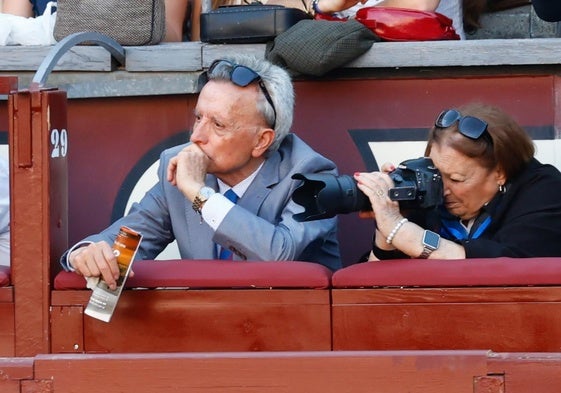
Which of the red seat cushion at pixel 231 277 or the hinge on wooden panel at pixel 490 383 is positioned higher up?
the red seat cushion at pixel 231 277

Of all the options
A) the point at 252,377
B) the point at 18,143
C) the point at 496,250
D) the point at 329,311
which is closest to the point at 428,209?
the point at 496,250

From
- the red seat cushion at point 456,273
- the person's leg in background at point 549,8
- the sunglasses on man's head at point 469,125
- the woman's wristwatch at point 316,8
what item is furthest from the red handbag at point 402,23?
the red seat cushion at point 456,273

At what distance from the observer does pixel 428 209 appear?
12.1 ft

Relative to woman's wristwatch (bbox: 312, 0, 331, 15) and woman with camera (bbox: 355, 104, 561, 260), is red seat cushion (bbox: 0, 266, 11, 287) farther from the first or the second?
woman's wristwatch (bbox: 312, 0, 331, 15)

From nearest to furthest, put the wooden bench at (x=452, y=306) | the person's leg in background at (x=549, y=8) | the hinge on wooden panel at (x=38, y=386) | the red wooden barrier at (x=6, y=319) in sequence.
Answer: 1. the hinge on wooden panel at (x=38, y=386)
2. the wooden bench at (x=452, y=306)
3. the red wooden barrier at (x=6, y=319)
4. the person's leg in background at (x=549, y=8)

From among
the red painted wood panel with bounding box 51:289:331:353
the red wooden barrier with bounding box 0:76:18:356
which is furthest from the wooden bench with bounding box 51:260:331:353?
the red wooden barrier with bounding box 0:76:18:356

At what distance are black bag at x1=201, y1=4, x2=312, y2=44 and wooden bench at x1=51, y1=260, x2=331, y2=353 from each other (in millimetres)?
1308

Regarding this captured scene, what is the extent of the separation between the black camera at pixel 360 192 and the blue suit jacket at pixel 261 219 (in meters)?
0.14

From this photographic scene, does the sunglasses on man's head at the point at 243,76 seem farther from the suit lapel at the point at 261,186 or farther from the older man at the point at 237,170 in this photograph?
the suit lapel at the point at 261,186

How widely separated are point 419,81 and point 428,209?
1.00m

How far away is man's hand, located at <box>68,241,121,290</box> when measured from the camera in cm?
341

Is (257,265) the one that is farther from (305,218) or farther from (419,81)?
(419,81)

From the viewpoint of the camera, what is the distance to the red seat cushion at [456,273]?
132 inches

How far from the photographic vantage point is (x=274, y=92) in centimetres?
404
